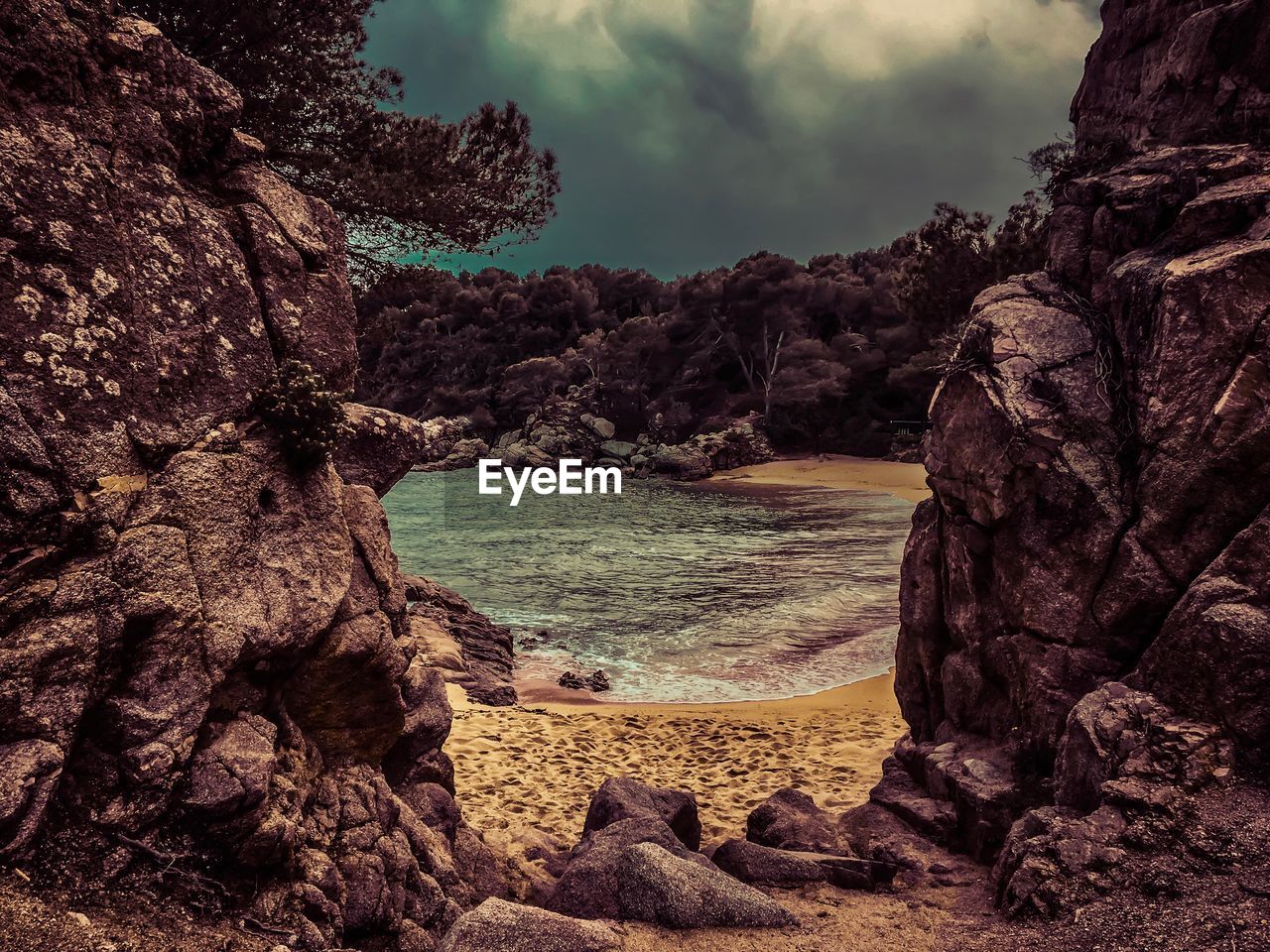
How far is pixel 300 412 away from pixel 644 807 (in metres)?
4.57

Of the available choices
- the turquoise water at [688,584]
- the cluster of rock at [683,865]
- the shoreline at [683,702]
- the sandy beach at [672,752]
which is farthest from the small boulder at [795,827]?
the turquoise water at [688,584]

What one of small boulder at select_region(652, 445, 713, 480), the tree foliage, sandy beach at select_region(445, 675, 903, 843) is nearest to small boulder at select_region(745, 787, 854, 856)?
sandy beach at select_region(445, 675, 903, 843)

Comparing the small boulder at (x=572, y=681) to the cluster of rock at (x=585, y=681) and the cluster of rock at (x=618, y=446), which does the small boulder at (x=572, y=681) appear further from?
the cluster of rock at (x=618, y=446)

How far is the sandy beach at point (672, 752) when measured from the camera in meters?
7.92

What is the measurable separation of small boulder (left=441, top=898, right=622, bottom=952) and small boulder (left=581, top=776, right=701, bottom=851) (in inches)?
79.8

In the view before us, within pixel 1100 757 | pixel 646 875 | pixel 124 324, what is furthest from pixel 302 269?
pixel 1100 757

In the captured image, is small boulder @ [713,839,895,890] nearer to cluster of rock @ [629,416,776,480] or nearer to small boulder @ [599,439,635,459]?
cluster of rock @ [629,416,776,480]

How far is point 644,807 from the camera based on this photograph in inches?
259

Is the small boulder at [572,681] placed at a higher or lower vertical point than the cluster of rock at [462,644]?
lower

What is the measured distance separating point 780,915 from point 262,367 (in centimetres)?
523

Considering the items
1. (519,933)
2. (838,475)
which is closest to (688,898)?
(519,933)

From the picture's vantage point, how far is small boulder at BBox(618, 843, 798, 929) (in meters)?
4.68

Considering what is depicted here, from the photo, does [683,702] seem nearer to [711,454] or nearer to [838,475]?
[838,475]

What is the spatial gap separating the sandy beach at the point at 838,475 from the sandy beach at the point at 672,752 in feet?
93.1
